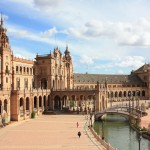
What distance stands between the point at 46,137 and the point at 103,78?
10397 cm

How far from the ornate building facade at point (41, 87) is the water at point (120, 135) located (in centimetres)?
1010

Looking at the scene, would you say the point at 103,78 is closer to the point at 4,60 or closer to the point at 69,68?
the point at 69,68

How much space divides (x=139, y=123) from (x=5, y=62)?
1471 inches

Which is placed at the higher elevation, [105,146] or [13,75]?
[13,75]

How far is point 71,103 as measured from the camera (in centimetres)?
10831

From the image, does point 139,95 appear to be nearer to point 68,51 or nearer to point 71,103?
point 68,51

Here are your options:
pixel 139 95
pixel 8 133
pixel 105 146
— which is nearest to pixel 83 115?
pixel 8 133

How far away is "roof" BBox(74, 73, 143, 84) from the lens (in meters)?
151

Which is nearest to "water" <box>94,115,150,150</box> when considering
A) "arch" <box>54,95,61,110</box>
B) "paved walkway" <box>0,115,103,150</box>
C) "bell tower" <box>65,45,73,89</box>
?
"paved walkway" <box>0,115,103,150</box>

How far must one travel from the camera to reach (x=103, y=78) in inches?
6344

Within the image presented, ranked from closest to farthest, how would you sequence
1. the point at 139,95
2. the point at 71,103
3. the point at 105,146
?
1. the point at 105,146
2. the point at 71,103
3. the point at 139,95

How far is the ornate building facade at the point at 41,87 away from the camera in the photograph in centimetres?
8300

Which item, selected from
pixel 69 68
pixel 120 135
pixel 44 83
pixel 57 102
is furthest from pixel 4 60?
pixel 69 68

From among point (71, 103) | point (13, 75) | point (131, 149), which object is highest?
point (13, 75)
